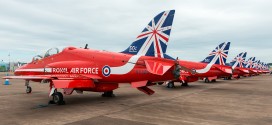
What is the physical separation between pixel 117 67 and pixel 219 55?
646 inches

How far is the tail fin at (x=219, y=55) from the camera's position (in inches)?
949

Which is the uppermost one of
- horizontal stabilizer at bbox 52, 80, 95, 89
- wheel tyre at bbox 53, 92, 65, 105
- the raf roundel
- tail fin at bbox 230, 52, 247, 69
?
tail fin at bbox 230, 52, 247, 69

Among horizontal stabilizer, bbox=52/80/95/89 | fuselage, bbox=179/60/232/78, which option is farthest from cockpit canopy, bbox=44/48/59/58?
fuselage, bbox=179/60/232/78

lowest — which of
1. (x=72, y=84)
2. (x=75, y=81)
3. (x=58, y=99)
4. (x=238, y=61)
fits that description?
(x=58, y=99)

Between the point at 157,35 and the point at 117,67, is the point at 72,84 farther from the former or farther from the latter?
the point at 157,35

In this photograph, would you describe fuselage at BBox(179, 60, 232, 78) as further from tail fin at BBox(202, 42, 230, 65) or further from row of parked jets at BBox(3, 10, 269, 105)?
row of parked jets at BBox(3, 10, 269, 105)

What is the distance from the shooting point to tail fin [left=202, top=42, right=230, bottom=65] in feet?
79.0

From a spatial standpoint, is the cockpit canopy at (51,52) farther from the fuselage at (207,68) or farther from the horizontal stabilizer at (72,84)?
the fuselage at (207,68)

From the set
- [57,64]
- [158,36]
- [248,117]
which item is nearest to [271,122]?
[248,117]

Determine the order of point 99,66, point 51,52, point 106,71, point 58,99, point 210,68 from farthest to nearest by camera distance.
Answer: point 210,68, point 51,52, point 99,66, point 106,71, point 58,99

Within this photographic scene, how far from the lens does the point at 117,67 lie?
36.1 feet

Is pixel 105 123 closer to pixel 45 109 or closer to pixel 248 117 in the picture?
pixel 45 109

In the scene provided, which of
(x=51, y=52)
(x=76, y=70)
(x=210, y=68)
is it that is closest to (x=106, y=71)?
(x=76, y=70)

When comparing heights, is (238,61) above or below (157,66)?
above
